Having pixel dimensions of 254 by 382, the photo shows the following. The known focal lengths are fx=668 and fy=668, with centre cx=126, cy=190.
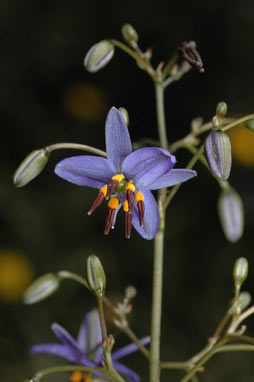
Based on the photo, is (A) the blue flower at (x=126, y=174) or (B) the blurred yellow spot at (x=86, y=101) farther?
→ (B) the blurred yellow spot at (x=86, y=101)

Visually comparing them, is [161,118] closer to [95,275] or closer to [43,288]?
[95,275]

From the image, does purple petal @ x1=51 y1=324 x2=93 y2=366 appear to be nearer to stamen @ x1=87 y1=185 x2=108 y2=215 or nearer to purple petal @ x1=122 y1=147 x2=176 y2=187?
stamen @ x1=87 y1=185 x2=108 y2=215

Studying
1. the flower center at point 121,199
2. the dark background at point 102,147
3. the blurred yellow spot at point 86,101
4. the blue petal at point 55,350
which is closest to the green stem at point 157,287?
the flower center at point 121,199

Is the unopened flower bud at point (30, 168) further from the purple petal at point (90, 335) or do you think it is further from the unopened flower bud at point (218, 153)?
the purple petal at point (90, 335)

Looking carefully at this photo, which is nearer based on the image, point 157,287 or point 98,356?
point 157,287

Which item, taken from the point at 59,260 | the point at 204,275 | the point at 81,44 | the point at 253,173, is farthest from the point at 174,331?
the point at 81,44

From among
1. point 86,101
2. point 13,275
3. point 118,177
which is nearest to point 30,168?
point 118,177
